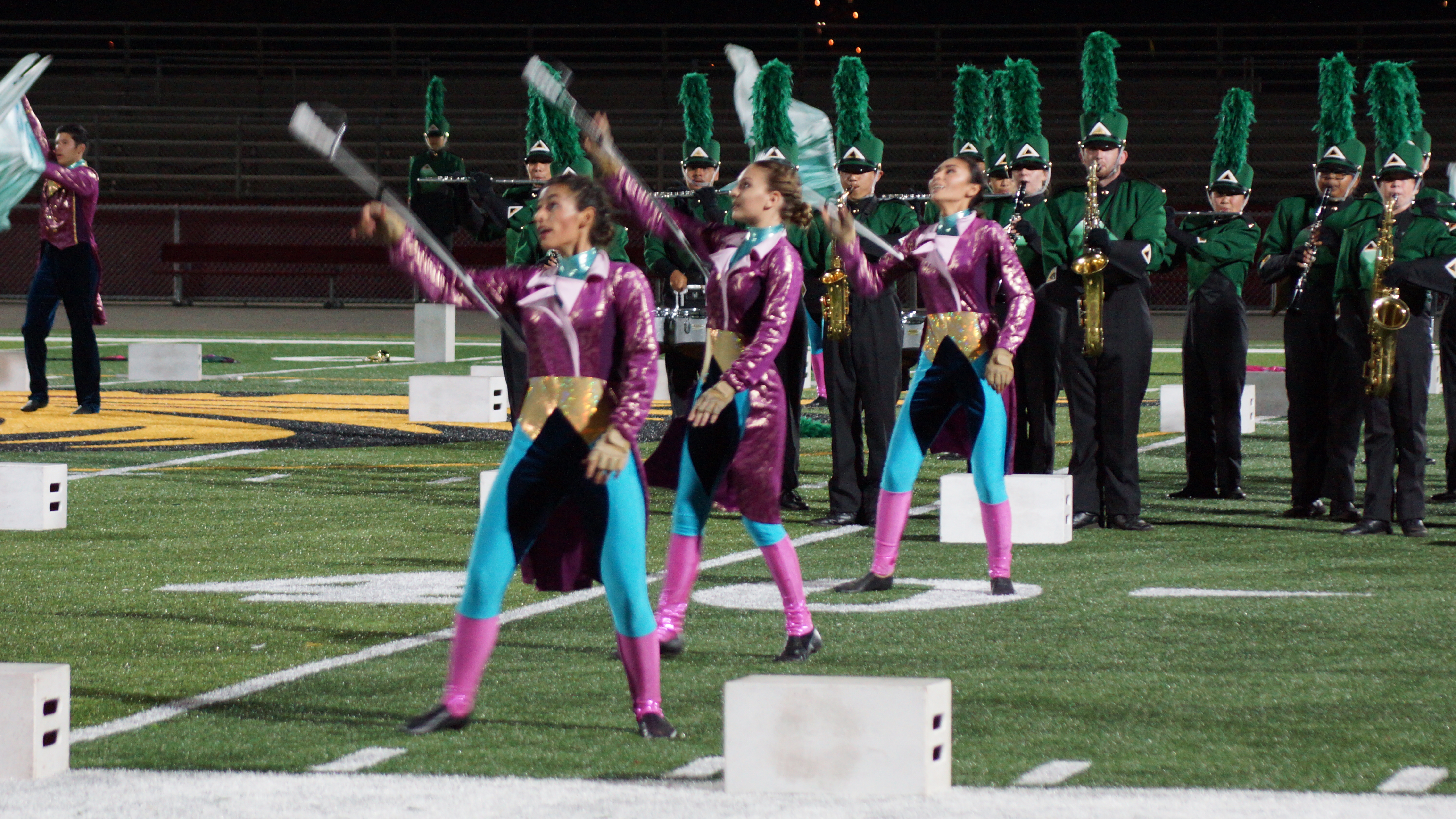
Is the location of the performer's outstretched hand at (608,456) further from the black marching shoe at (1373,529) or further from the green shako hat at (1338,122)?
the green shako hat at (1338,122)

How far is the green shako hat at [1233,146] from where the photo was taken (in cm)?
1062

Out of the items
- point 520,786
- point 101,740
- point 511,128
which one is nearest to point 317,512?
point 101,740

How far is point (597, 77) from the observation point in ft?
107

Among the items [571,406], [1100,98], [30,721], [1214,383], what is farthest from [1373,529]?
[30,721]

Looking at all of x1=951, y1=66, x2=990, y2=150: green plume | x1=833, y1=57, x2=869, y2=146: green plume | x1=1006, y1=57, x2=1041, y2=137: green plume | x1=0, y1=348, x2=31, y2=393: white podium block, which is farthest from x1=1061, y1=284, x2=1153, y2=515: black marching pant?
x1=0, y1=348, x2=31, y2=393: white podium block

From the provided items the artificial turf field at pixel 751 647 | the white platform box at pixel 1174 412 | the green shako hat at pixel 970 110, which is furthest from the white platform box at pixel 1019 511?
the white platform box at pixel 1174 412

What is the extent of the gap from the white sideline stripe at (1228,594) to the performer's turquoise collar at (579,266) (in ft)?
9.55

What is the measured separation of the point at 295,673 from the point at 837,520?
4.00 meters

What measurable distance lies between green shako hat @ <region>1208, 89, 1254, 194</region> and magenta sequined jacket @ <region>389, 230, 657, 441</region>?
20.4ft

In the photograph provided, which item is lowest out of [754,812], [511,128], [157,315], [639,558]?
[754,812]

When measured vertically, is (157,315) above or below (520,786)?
above

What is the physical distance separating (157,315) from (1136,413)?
2116cm

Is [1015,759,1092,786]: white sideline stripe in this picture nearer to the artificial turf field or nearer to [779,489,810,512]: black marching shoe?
the artificial turf field

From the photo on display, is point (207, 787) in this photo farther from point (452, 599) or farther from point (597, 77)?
point (597, 77)
